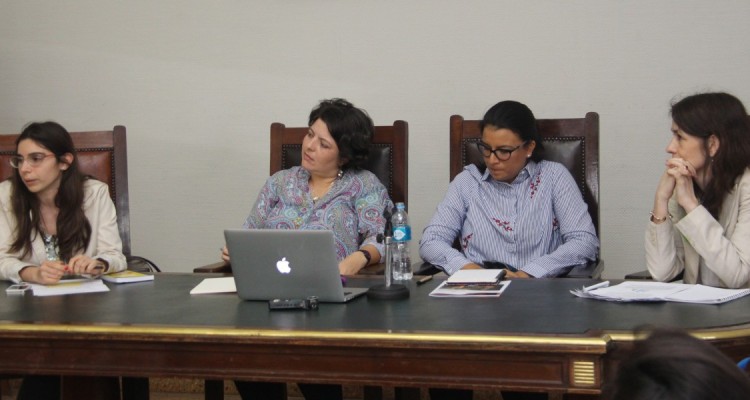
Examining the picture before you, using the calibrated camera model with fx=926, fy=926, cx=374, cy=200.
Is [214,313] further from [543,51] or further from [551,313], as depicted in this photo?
[543,51]

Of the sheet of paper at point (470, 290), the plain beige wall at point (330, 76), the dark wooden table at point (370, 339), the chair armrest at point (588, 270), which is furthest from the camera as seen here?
the plain beige wall at point (330, 76)

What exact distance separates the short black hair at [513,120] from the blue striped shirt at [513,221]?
0.43ft

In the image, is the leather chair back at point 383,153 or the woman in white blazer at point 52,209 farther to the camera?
the leather chair back at point 383,153

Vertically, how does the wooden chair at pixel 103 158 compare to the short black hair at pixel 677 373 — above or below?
above

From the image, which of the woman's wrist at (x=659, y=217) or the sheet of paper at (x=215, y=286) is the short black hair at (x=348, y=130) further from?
the woman's wrist at (x=659, y=217)

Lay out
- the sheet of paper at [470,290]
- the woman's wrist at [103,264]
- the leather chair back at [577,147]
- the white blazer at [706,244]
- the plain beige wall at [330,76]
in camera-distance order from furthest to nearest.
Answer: the plain beige wall at [330,76] < the leather chair back at [577,147] < the woman's wrist at [103,264] < the white blazer at [706,244] < the sheet of paper at [470,290]

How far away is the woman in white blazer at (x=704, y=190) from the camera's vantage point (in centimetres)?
243

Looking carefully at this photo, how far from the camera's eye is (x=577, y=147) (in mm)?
3199

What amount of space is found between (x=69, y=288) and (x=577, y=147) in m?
1.73

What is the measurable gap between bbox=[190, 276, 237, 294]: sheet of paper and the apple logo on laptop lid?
0.29 m

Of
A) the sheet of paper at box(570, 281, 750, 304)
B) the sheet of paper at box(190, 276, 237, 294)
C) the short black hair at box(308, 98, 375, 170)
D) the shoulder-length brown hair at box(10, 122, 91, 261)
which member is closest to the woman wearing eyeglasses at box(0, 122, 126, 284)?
the shoulder-length brown hair at box(10, 122, 91, 261)

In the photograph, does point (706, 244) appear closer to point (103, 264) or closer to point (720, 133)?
point (720, 133)

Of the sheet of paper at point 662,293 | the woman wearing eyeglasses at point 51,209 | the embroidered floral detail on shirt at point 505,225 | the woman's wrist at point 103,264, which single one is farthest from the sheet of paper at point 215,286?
the embroidered floral detail on shirt at point 505,225

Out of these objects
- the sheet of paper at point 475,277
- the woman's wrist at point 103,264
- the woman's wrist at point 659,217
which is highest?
the woman's wrist at point 659,217
